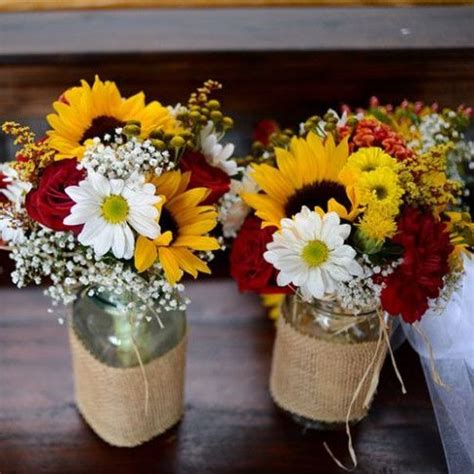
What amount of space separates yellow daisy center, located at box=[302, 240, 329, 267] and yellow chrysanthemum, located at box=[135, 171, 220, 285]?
0.29 feet

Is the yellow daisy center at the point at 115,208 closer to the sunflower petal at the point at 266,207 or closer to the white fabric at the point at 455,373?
the sunflower petal at the point at 266,207

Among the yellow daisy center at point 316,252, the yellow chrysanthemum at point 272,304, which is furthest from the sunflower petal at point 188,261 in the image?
the yellow chrysanthemum at point 272,304

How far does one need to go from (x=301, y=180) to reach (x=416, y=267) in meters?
0.16

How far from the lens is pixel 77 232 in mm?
→ 762

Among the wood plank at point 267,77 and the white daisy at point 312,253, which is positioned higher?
the white daisy at point 312,253

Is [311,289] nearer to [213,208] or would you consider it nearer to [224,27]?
[213,208]

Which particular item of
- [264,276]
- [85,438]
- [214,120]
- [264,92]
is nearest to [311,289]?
[264,276]

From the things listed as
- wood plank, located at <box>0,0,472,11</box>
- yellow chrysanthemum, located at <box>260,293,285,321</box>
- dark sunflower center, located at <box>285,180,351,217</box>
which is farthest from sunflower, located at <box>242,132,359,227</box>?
→ wood plank, located at <box>0,0,472,11</box>

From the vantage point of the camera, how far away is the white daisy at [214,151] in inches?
33.0

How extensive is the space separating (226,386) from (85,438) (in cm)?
19

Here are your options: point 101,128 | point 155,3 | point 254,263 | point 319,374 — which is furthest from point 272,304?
point 155,3

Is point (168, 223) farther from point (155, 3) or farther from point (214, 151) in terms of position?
point (155, 3)

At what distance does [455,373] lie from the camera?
0.85 m

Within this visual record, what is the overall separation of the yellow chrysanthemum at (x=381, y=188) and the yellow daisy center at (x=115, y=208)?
0.22 meters
